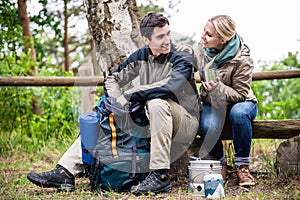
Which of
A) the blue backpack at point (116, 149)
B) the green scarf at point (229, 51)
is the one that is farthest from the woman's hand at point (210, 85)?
the blue backpack at point (116, 149)

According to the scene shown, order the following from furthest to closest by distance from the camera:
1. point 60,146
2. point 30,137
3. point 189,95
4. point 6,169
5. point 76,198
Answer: point 30,137, point 60,146, point 6,169, point 189,95, point 76,198

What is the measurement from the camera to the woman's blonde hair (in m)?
3.35

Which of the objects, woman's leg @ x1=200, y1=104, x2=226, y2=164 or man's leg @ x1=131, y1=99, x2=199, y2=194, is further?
woman's leg @ x1=200, y1=104, x2=226, y2=164

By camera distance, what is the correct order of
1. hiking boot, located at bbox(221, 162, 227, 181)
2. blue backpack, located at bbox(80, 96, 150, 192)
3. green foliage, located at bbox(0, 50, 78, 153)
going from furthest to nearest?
green foliage, located at bbox(0, 50, 78, 153)
hiking boot, located at bbox(221, 162, 227, 181)
blue backpack, located at bbox(80, 96, 150, 192)

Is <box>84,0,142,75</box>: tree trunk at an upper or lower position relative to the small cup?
upper

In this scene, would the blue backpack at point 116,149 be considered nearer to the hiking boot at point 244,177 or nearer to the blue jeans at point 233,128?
the blue jeans at point 233,128

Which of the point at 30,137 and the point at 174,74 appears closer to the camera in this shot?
the point at 174,74

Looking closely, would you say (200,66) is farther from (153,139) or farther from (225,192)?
(225,192)

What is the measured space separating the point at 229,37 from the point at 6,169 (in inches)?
98.3

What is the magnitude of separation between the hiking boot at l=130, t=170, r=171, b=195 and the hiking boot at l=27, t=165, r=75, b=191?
49cm

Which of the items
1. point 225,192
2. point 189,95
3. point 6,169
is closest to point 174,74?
point 189,95

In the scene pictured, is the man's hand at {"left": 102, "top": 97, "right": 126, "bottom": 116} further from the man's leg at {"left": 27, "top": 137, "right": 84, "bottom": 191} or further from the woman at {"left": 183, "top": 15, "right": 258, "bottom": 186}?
the woman at {"left": 183, "top": 15, "right": 258, "bottom": 186}

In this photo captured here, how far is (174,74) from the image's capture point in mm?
3342

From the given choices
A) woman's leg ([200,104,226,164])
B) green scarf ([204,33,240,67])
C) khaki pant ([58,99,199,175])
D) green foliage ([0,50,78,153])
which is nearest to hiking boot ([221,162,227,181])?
woman's leg ([200,104,226,164])
